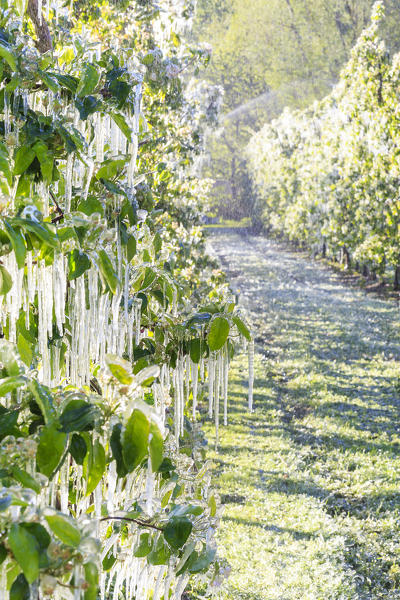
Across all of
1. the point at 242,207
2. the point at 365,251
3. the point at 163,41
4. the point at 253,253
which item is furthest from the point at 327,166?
the point at 242,207

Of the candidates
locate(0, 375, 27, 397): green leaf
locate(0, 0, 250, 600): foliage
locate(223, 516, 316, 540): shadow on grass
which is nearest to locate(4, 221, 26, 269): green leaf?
locate(0, 0, 250, 600): foliage

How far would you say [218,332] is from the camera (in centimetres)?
123

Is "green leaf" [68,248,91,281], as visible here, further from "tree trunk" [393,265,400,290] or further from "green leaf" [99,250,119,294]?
"tree trunk" [393,265,400,290]

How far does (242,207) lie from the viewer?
2120 inches

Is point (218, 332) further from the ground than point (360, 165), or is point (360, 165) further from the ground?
point (360, 165)

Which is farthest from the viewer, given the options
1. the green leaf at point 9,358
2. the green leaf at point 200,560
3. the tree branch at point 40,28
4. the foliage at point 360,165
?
the foliage at point 360,165

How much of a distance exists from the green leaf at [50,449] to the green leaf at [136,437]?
0.29 feet

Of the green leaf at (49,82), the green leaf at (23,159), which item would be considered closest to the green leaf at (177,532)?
the green leaf at (23,159)

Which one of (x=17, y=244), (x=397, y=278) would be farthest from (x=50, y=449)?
(x=397, y=278)

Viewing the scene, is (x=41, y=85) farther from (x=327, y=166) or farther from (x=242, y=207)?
(x=242, y=207)

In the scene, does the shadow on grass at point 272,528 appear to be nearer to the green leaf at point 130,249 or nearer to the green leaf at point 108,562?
the green leaf at point 108,562

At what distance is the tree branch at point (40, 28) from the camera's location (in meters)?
1.67

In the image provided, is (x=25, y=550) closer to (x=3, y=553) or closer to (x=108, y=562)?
(x=3, y=553)

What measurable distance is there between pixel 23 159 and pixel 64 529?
22.9 inches
